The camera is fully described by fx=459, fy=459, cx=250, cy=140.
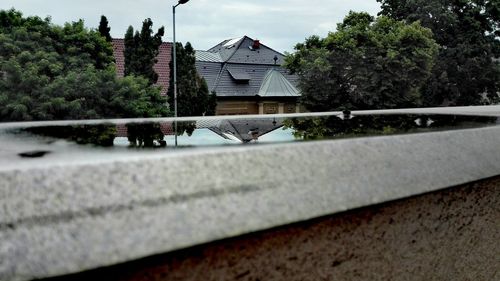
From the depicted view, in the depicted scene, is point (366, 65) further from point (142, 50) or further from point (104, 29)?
point (104, 29)

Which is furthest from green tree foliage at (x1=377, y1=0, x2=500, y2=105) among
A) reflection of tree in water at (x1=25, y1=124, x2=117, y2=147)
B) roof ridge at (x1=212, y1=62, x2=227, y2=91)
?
reflection of tree in water at (x1=25, y1=124, x2=117, y2=147)

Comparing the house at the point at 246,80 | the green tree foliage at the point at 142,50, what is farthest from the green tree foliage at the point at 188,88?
the house at the point at 246,80

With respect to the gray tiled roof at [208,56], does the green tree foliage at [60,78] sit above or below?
below

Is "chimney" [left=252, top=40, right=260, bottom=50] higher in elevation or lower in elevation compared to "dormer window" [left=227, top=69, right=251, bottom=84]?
higher

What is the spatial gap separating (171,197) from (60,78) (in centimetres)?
1667

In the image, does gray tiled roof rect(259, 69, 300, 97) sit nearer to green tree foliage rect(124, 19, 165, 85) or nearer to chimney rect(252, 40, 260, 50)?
chimney rect(252, 40, 260, 50)

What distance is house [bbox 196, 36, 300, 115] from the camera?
31281mm

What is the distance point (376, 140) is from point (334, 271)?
240 mm

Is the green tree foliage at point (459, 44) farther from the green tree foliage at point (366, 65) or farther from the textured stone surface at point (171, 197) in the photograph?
the textured stone surface at point (171, 197)

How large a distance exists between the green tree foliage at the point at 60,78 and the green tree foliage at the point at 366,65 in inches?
338

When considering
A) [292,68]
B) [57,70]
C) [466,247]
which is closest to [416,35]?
[292,68]

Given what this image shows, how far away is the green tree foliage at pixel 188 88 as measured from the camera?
2091 centimetres

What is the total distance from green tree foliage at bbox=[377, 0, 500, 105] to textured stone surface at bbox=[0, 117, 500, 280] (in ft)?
94.9

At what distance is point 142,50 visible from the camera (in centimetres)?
1875
